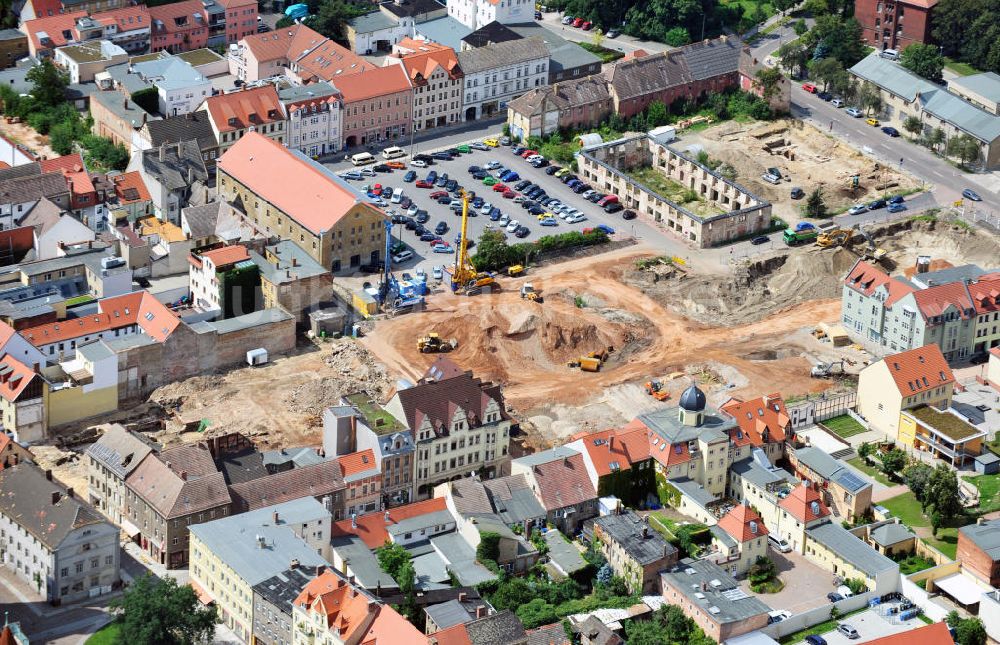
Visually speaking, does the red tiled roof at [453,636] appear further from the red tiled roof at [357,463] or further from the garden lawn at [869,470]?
the garden lawn at [869,470]

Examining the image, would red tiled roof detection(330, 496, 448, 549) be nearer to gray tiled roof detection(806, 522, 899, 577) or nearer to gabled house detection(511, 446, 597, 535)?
gabled house detection(511, 446, 597, 535)

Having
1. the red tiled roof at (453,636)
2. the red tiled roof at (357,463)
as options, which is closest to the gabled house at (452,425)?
the red tiled roof at (357,463)

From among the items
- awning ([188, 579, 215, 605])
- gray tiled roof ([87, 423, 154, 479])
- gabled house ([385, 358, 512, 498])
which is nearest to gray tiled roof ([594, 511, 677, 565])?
gabled house ([385, 358, 512, 498])

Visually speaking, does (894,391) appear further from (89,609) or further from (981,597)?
(89,609)

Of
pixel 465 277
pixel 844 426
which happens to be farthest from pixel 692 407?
pixel 465 277

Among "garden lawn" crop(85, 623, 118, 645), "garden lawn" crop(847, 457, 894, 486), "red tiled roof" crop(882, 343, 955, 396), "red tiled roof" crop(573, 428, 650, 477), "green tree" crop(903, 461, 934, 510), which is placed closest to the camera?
"garden lawn" crop(85, 623, 118, 645)

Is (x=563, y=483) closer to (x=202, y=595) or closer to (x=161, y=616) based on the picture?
(x=202, y=595)
